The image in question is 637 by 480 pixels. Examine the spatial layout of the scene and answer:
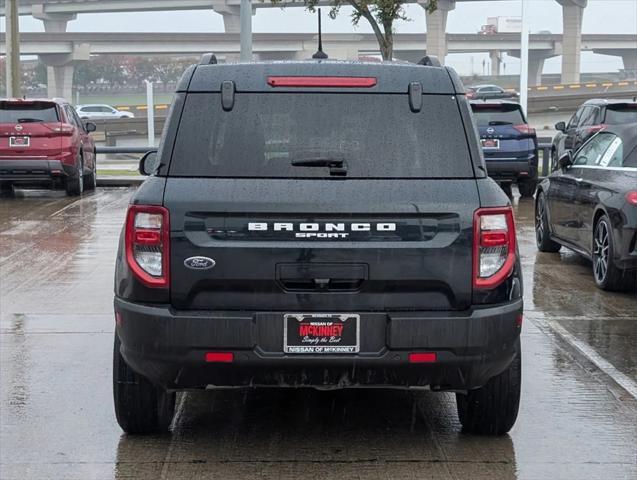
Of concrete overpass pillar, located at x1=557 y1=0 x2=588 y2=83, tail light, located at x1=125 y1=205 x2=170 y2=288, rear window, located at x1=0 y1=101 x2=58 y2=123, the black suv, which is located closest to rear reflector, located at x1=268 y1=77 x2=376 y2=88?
the black suv

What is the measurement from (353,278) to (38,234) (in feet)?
33.1

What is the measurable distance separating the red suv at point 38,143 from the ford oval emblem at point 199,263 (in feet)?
47.2

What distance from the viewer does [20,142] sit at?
742 inches

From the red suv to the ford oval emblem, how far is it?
47.2 feet

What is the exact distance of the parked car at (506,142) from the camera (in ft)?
64.4

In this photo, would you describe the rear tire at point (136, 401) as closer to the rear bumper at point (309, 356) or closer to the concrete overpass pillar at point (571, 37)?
the rear bumper at point (309, 356)

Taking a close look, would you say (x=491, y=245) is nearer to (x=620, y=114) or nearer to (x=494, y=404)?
(x=494, y=404)

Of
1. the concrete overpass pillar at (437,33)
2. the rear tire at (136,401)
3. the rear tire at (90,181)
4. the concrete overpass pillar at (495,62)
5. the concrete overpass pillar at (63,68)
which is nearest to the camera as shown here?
the rear tire at (136,401)

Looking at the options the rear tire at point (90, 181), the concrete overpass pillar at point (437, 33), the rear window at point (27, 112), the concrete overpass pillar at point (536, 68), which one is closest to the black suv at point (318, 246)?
the rear window at point (27, 112)

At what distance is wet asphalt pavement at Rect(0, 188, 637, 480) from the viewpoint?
5.43 meters

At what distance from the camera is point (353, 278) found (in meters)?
5.12

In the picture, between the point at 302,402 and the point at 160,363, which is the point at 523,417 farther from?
the point at 160,363

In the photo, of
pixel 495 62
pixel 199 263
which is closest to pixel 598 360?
pixel 199 263

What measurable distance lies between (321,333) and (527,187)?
15809 mm
